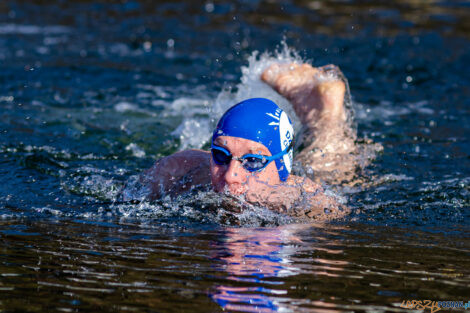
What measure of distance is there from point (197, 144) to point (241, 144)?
2.64 metres

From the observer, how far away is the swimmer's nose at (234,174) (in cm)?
477

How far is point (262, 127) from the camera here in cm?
504

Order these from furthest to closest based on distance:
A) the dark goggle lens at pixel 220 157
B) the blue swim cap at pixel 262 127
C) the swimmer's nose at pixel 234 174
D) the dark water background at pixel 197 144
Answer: the blue swim cap at pixel 262 127 → the dark goggle lens at pixel 220 157 → the swimmer's nose at pixel 234 174 → the dark water background at pixel 197 144

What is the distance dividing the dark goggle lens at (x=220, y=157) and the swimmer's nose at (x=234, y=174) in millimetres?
71

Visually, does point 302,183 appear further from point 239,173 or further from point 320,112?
point 320,112

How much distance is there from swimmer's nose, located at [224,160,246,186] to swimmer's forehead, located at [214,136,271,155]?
0.51 ft

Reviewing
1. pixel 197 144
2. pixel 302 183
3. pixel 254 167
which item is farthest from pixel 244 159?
pixel 197 144

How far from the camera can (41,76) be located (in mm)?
10469

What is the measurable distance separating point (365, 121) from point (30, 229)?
5324mm

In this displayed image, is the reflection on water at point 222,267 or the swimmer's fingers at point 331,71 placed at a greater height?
the swimmer's fingers at point 331,71

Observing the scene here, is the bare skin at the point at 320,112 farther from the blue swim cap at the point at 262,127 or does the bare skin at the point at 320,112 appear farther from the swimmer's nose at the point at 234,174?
the swimmer's nose at the point at 234,174

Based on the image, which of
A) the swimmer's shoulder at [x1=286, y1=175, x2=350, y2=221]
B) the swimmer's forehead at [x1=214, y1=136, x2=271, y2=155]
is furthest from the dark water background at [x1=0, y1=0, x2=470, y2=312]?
the swimmer's forehead at [x1=214, y1=136, x2=271, y2=155]

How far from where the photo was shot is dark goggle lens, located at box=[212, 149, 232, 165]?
4871 mm

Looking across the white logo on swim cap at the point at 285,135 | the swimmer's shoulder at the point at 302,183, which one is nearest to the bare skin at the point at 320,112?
the swimmer's shoulder at the point at 302,183
